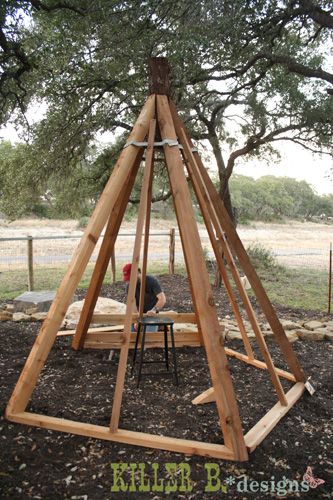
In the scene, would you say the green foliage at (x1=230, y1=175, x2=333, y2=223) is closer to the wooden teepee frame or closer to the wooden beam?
the wooden teepee frame

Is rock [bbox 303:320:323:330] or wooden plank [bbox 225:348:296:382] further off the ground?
wooden plank [bbox 225:348:296:382]

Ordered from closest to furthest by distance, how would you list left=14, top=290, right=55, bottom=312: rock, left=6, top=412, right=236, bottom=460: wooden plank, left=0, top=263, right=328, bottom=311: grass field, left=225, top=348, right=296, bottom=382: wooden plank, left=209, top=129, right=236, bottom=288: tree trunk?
left=6, top=412, right=236, bottom=460: wooden plank < left=225, top=348, right=296, bottom=382: wooden plank < left=14, top=290, right=55, bottom=312: rock < left=0, top=263, right=328, bottom=311: grass field < left=209, top=129, right=236, bottom=288: tree trunk

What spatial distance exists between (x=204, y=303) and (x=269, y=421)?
103 centimetres

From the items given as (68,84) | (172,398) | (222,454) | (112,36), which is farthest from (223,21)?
(222,454)

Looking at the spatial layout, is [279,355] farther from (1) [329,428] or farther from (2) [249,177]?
(2) [249,177]

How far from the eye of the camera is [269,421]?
3.17 metres

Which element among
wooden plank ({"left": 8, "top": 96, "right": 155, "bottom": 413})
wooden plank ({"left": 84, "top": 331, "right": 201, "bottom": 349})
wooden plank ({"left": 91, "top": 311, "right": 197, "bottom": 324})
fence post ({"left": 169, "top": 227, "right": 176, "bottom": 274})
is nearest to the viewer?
wooden plank ({"left": 8, "top": 96, "right": 155, "bottom": 413})

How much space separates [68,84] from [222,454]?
5044mm

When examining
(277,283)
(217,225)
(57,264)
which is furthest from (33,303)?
(277,283)

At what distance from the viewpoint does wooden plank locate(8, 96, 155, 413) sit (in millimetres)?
3109

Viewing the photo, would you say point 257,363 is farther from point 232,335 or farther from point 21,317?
point 21,317

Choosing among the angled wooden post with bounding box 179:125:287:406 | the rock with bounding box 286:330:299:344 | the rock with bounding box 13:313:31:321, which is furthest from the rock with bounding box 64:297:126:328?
the angled wooden post with bounding box 179:125:287:406

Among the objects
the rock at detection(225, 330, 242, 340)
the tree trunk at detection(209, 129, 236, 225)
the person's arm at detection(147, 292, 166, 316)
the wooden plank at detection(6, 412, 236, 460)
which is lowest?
the rock at detection(225, 330, 242, 340)

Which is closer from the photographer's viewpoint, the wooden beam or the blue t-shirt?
the wooden beam
